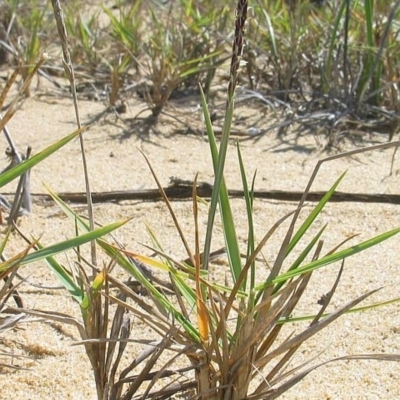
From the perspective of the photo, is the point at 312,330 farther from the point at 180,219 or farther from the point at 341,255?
the point at 180,219

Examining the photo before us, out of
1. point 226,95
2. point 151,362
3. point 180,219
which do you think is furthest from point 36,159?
point 226,95

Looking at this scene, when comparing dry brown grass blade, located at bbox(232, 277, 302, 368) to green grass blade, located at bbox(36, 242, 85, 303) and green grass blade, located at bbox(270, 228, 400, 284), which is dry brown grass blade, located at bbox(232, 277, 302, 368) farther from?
green grass blade, located at bbox(36, 242, 85, 303)

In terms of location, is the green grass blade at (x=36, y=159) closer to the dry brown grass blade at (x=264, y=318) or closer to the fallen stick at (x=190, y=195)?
the dry brown grass blade at (x=264, y=318)

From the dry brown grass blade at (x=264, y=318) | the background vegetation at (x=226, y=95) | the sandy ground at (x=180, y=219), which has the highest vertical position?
the dry brown grass blade at (x=264, y=318)

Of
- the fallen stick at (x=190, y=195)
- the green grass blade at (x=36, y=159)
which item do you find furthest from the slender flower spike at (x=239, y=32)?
the fallen stick at (x=190, y=195)

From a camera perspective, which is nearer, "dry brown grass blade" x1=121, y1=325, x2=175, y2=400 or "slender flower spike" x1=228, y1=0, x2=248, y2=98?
"slender flower spike" x1=228, y1=0, x2=248, y2=98

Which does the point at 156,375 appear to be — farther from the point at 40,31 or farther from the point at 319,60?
the point at 40,31

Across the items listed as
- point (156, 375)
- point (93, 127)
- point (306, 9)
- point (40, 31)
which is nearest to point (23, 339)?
point (156, 375)

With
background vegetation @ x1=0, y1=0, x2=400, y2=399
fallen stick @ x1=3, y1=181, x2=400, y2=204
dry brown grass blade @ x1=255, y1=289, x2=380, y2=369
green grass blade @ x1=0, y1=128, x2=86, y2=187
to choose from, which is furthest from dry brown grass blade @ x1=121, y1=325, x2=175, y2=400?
fallen stick @ x1=3, y1=181, x2=400, y2=204
